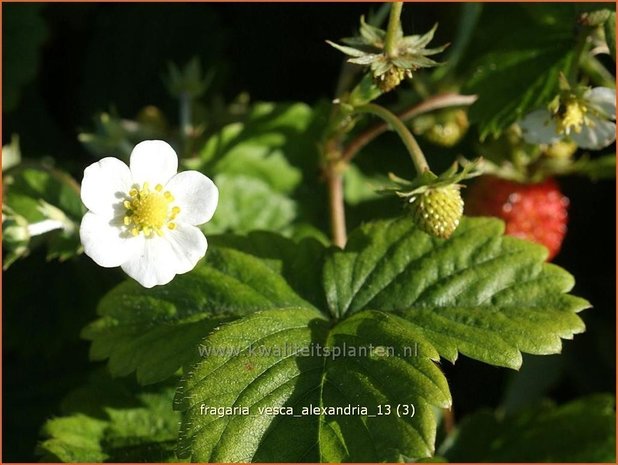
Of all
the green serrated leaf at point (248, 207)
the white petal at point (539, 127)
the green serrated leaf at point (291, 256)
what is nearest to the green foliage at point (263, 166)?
the green serrated leaf at point (248, 207)

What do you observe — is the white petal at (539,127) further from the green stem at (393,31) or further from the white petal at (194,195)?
the white petal at (194,195)

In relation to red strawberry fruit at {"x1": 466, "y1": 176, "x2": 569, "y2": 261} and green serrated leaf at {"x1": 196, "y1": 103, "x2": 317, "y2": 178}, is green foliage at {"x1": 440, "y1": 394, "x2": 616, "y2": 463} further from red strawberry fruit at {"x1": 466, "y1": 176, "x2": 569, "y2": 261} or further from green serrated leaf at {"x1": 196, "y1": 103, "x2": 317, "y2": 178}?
green serrated leaf at {"x1": 196, "y1": 103, "x2": 317, "y2": 178}

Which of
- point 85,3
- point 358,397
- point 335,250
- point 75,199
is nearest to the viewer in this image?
point 358,397

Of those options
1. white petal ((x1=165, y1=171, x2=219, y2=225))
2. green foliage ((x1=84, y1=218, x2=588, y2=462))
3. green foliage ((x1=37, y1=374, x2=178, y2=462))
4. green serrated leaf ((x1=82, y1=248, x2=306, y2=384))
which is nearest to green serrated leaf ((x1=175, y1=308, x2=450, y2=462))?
green foliage ((x1=84, y1=218, x2=588, y2=462))

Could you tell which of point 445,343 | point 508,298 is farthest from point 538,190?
point 445,343

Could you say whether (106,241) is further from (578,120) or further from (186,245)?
(578,120)

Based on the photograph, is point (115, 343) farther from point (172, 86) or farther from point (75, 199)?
point (172, 86)
